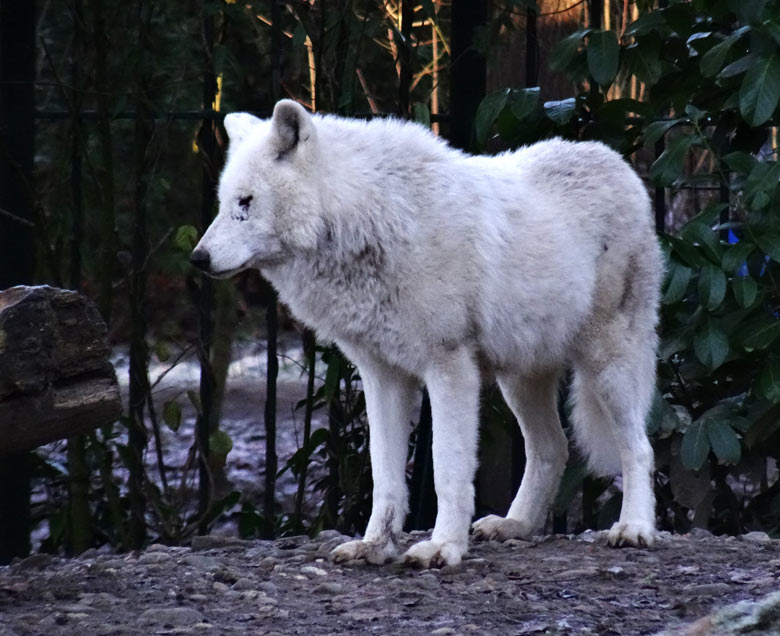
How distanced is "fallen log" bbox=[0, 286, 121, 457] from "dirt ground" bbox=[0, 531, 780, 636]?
20.8 inches

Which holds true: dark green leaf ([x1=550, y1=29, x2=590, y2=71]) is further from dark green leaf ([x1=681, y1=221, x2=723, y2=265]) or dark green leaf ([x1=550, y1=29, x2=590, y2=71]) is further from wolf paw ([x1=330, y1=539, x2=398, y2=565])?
wolf paw ([x1=330, y1=539, x2=398, y2=565])

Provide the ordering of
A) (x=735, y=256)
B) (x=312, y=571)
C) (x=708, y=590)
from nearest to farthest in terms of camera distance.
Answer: (x=708, y=590)
(x=312, y=571)
(x=735, y=256)

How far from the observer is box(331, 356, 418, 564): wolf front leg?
13.1 ft

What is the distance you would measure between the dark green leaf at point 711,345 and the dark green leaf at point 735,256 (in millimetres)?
246

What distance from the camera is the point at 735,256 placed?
456 centimetres

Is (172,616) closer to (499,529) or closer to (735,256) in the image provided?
(499,529)

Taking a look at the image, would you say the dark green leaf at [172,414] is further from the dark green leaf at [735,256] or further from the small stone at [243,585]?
the dark green leaf at [735,256]

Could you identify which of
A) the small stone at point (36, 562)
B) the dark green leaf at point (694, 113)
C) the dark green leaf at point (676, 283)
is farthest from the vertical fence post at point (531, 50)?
the small stone at point (36, 562)

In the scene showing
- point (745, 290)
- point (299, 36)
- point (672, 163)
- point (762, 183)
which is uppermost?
point (299, 36)

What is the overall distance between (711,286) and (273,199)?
6.13 feet

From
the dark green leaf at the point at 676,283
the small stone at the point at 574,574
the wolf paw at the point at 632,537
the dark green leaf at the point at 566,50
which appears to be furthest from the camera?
the dark green leaf at the point at 566,50

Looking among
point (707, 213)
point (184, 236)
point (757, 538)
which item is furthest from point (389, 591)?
point (707, 213)

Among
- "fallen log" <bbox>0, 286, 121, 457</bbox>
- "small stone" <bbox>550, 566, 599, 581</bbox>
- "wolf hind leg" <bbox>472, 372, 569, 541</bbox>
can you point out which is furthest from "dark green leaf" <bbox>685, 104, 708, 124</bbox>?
"fallen log" <bbox>0, 286, 121, 457</bbox>

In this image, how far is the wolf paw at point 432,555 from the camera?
376cm
